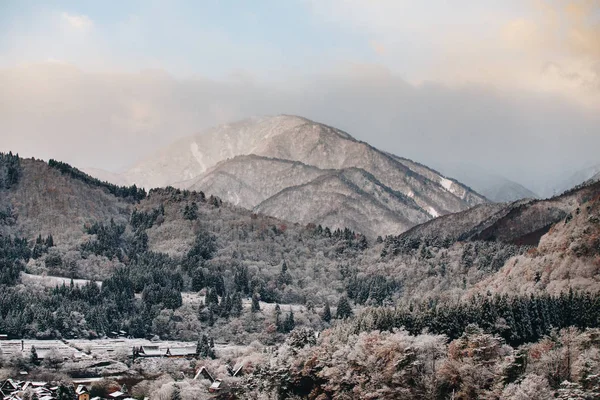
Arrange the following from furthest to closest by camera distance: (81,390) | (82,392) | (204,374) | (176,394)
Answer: (204,374) < (81,390) < (82,392) < (176,394)

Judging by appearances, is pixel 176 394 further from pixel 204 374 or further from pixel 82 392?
pixel 204 374

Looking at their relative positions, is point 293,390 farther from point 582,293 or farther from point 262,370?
point 582,293

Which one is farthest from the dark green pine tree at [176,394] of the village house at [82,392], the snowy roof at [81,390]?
the snowy roof at [81,390]

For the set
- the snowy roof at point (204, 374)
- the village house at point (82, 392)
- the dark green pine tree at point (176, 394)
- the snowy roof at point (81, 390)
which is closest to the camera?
the dark green pine tree at point (176, 394)

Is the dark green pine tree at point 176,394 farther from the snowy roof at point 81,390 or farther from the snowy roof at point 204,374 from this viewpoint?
the snowy roof at point 204,374

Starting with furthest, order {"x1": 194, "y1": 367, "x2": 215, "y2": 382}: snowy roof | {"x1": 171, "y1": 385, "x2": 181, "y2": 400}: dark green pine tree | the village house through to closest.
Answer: {"x1": 194, "y1": 367, "x2": 215, "y2": 382}: snowy roof < the village house < {"x1": 171, "y1": 385, "x2": 181, "y2": 400}: dark green pine tree

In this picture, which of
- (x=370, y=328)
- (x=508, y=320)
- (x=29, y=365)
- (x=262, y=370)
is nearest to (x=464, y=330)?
(x=508, y=320)

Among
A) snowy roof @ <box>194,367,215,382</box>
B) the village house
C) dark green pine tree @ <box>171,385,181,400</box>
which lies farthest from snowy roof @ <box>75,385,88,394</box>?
snowy roof @ <box>194,367,215,382</box>

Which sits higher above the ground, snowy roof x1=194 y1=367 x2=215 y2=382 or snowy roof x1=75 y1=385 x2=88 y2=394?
snowy roof x1=194 y1=367 x2=215 y2=382

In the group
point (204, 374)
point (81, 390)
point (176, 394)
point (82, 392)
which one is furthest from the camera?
point (204, 374)

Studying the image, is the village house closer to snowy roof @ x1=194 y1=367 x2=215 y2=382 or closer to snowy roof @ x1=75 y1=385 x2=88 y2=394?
snowy roof @ x1=75 y1=385 x2=88 y2=394

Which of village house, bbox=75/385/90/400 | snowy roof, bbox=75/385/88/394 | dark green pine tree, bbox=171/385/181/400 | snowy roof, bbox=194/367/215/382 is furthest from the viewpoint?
snowy roof, bbox=194/367/215/382

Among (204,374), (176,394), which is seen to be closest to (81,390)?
(176,394)

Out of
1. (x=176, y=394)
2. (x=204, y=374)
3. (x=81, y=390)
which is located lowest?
(x=176, y=394)
